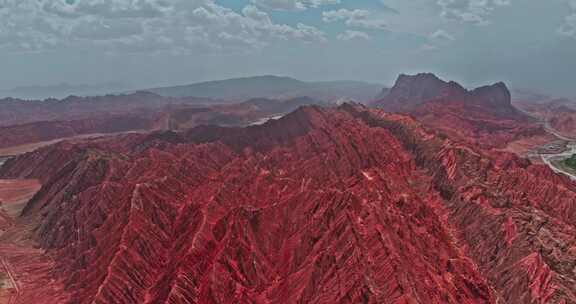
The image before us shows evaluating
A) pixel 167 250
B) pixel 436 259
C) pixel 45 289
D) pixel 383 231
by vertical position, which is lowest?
pixel 45 289

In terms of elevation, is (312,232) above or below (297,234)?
above

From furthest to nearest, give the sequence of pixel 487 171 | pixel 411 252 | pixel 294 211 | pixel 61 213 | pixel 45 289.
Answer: pixel 487 171 < pixel 61 213 < pixel 294 211 < pixel 45 289 < pixel 411 252

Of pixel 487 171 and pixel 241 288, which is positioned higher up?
pixel 487 171

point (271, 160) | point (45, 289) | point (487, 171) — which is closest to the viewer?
point (45, 289)

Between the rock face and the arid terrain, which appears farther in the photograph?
the arid terrain

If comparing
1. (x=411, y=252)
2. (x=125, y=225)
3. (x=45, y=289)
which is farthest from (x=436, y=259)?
(x=45, y=289)

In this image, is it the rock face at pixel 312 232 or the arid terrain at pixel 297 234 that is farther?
the arid terrain at pixel 297 234

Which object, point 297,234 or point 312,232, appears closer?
point 312,232

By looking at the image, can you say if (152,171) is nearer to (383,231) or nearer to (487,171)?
(383,231)
